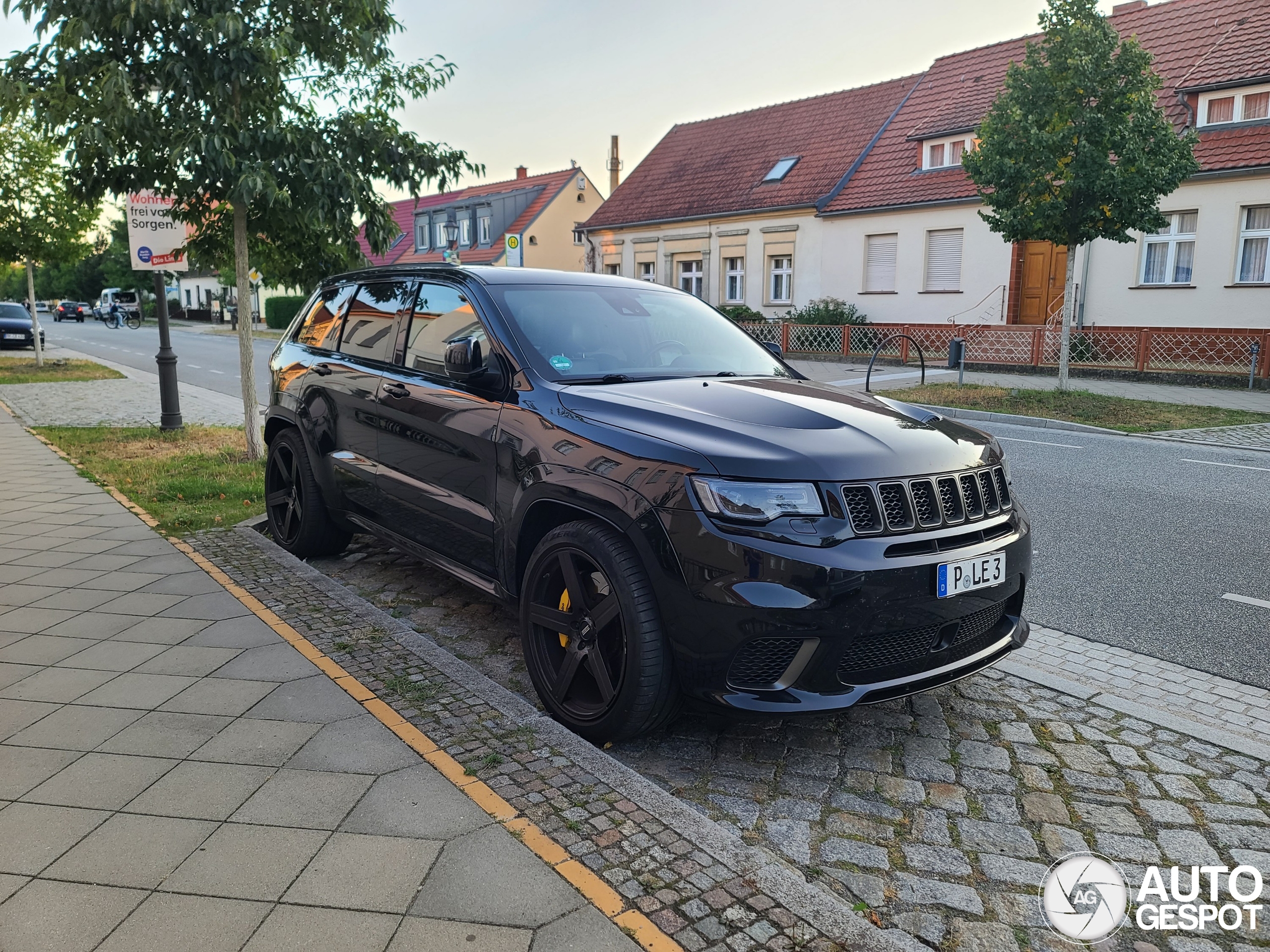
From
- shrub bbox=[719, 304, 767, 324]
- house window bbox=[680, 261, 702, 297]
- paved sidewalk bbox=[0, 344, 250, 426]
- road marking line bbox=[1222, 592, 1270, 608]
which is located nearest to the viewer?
road marking line bbox=[1222, 592, 1270, 608]

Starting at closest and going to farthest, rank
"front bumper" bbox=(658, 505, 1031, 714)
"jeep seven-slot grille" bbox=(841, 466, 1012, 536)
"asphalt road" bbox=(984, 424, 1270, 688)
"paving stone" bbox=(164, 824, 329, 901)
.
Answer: "paving stone" bbox=(164, 824, 329, 901), "front bumper" bbox=(658, 505, 1031, 714), "jeep seven-slot grille" bbox=(841, 466, 1012, 536), "asphalt road" bbox=(984, 424, 1270, 688)

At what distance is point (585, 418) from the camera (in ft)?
12.2

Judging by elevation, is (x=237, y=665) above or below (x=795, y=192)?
below

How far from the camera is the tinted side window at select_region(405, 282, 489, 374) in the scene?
456cm

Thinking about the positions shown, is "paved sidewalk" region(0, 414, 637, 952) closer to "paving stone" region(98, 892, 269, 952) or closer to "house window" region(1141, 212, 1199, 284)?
"paving stone" region(98, 892, 269, 952)

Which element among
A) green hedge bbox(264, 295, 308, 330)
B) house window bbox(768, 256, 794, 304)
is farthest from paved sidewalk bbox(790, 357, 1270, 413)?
green hedge bbox(264, 295, 308, 330)

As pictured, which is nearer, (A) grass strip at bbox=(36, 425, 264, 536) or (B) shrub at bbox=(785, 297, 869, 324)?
(A) grass strip at bbox=(36, 425, 264, 536)

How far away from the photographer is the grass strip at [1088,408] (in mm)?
13992

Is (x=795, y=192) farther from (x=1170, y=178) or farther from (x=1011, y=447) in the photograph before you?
(x=1011, y=447)

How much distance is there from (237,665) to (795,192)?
29.5 m

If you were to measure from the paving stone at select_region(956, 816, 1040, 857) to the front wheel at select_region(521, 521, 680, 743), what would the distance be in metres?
1.02

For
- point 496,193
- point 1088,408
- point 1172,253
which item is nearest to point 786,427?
point 1088,408

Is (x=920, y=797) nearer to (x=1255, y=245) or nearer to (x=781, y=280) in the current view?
(x=1255, y=245)

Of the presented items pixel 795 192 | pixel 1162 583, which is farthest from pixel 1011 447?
pixel 795 192
